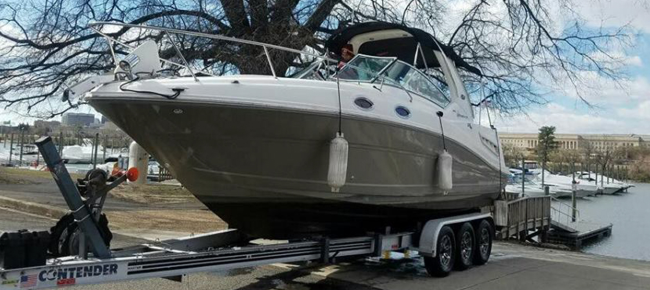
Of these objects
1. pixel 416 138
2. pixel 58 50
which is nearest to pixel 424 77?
pixel 416 138

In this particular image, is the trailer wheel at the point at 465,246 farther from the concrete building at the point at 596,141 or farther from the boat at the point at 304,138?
the concrete building at the point at 596,141

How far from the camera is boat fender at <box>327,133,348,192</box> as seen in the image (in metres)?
5.68

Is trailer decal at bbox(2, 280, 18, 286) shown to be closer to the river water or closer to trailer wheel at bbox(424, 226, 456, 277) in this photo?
trailer wheel at bbox(424, 226, 456, 277)

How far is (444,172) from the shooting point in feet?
23.8

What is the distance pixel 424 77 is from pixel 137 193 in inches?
527

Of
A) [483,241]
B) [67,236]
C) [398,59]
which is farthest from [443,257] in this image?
[67,236]

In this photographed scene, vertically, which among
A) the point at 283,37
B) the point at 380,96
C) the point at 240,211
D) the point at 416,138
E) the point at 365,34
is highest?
the point at 283,37

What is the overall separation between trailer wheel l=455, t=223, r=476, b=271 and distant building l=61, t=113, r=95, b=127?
7275 mm

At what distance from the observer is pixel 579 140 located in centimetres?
10906

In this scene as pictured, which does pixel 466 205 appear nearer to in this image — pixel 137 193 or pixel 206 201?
pixel 206 201

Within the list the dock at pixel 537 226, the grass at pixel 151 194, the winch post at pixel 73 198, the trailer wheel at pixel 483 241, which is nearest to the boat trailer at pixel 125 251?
the winch post at pixel 73 198

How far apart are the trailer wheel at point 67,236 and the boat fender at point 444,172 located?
159 inches

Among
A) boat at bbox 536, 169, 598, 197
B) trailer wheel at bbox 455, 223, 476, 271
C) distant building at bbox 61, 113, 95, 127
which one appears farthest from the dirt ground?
boat at bbox 536, 169, 598, 197

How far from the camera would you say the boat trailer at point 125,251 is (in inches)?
169
